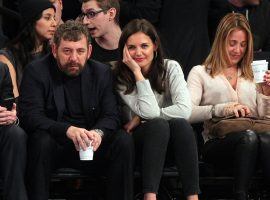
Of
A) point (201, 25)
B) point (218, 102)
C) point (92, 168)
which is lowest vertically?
point (92, 168)

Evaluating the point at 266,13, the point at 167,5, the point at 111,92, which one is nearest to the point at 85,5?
the point at 167,5

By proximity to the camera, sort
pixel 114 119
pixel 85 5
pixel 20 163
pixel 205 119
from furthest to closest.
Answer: pixel 85 5, pixel 205 119, pixel 114 119, pixel 20 163

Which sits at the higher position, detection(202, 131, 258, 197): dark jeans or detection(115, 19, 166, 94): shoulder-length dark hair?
detection(115, 19, 166, 94): shoulder-length dark hair

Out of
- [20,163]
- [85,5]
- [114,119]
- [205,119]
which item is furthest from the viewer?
[85,5]

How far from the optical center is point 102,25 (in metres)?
7.05

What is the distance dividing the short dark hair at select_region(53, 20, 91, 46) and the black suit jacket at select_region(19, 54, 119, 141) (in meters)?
0.20

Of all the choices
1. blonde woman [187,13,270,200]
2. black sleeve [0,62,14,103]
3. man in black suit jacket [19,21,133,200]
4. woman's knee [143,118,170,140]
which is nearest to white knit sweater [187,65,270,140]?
blonde woman [187,13,270,200]

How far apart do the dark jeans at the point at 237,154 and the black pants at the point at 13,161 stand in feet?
5.02

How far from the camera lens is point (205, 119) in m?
6.50

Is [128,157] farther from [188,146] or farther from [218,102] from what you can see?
[218,102]

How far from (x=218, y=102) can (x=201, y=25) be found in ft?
2.95

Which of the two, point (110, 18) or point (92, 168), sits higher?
point (110, 18)

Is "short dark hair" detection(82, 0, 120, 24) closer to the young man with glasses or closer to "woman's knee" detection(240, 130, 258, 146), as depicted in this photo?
the young man with glasses

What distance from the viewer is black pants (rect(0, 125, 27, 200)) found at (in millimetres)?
5527
